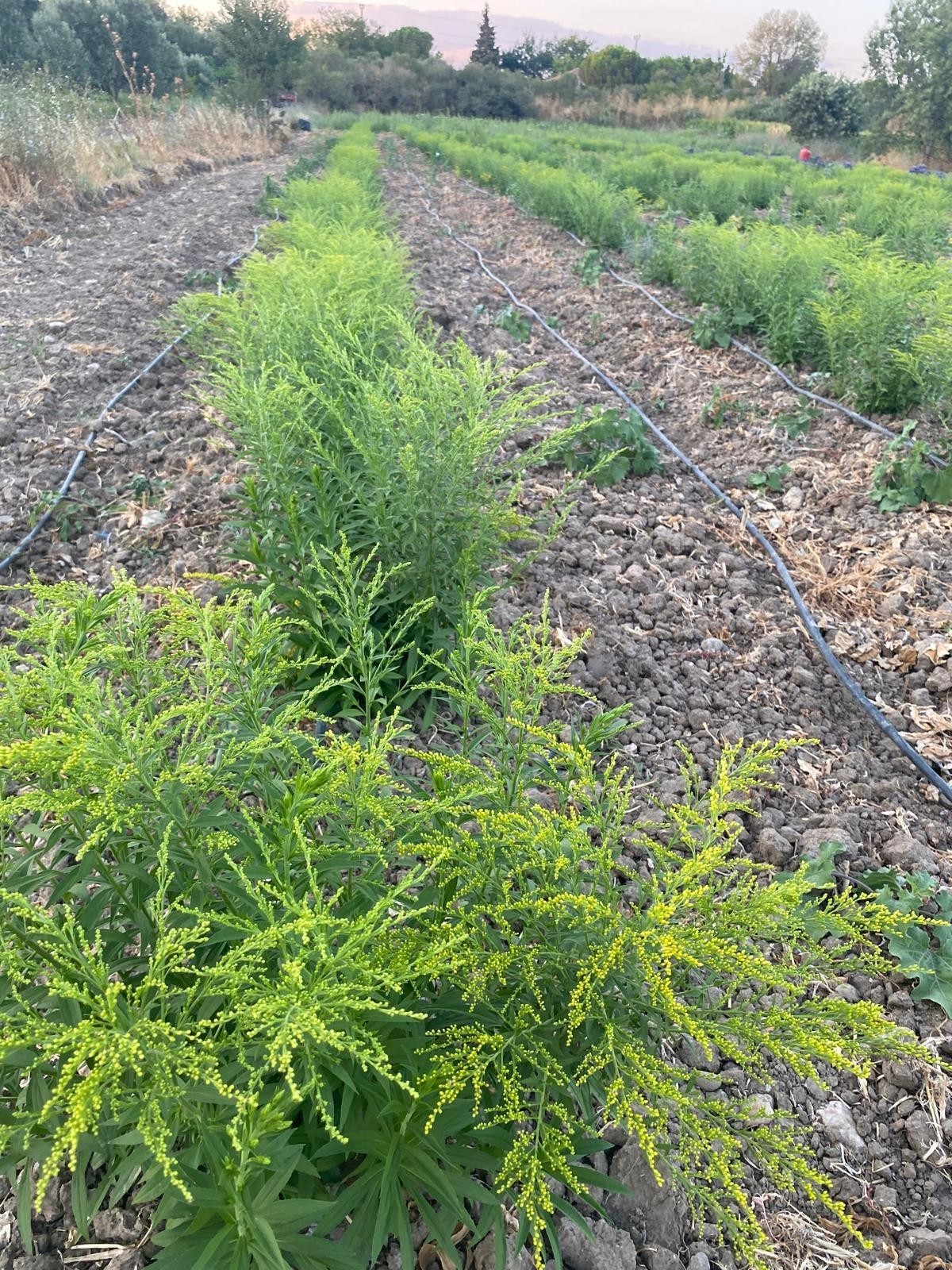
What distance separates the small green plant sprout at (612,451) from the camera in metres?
4.57

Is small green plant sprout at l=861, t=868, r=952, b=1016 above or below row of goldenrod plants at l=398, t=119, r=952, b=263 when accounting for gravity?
below

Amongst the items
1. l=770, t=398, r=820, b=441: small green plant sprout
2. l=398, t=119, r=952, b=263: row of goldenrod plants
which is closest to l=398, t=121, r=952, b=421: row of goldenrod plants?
l=770, t=398, r=820, b=441: small green plant sprout

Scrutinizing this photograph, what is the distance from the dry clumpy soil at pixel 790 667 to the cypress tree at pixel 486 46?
6544 centimetres

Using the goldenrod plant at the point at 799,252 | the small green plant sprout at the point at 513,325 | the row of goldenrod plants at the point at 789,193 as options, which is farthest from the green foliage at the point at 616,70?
the small green plant sprout at the point at 513,325

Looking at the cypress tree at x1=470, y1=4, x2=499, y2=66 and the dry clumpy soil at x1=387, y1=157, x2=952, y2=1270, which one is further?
the cypress tree at x1=470, y1=4, x2=499, y2=66

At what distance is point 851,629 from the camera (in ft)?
12.0

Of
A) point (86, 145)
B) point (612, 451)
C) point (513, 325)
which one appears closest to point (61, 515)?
point (612, 451)

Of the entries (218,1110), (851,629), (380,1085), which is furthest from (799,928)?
(851,629)

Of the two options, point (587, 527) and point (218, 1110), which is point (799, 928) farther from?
point (587, 527)

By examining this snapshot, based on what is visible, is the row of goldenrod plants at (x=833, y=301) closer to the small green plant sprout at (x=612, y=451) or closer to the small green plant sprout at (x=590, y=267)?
the small green plant sprout at (x=590, y=267)

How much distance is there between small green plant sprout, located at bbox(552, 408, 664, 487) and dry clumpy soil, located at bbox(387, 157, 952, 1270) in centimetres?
11

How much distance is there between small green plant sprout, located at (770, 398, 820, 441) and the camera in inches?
204

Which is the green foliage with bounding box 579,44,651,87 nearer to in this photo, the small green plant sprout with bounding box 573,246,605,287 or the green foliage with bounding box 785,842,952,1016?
the small green plant sprout with bounding box 573,246,605,287

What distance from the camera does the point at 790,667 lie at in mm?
3445
